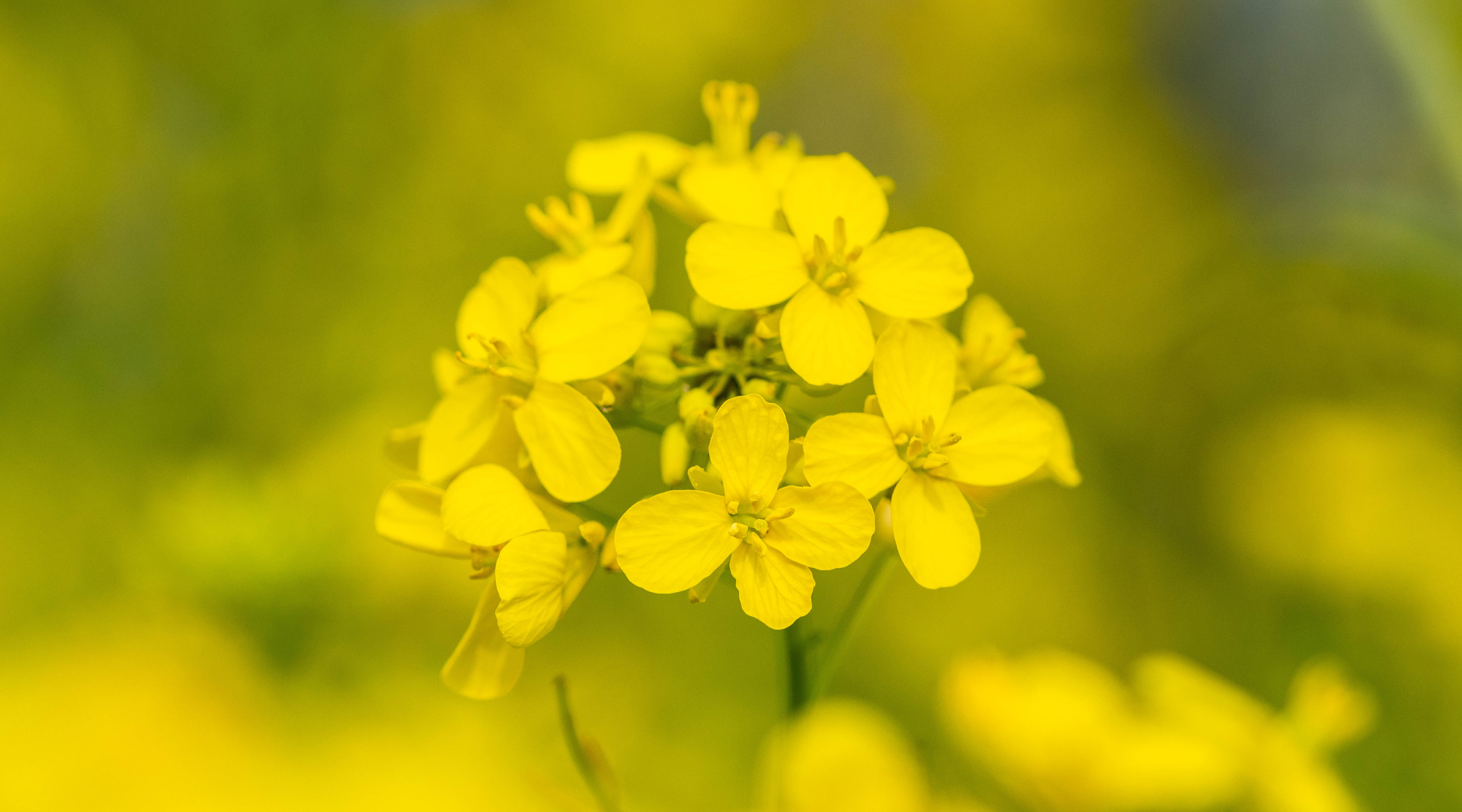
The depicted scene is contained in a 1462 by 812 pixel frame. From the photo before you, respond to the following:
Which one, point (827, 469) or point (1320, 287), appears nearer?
point (827, 469)

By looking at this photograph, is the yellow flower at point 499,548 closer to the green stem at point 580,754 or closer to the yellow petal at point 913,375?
the green stem at point 580,754

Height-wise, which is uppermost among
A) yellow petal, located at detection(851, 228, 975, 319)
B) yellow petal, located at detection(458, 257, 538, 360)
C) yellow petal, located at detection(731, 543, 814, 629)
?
yellow petal, located at detection(851, 228, 975, 319)

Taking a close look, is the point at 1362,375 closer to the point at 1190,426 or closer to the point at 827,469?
the point at 1190,426

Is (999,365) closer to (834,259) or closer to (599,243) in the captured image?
(834,259)

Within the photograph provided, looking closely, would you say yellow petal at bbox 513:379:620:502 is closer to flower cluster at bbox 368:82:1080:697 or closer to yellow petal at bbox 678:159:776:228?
flower cluster at bbox 368:82:1080:697

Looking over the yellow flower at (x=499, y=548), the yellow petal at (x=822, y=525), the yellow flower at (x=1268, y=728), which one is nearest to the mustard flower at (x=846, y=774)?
the yellow petal at (x=822, y=525)

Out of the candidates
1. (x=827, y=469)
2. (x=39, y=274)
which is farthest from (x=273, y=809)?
(x=39, y=274)

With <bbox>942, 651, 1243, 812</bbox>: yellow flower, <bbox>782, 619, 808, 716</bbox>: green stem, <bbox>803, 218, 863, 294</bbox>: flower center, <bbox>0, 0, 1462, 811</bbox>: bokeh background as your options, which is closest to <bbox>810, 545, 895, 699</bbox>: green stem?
<bbox>782, 619, 808, 716</bbox>: green stem
